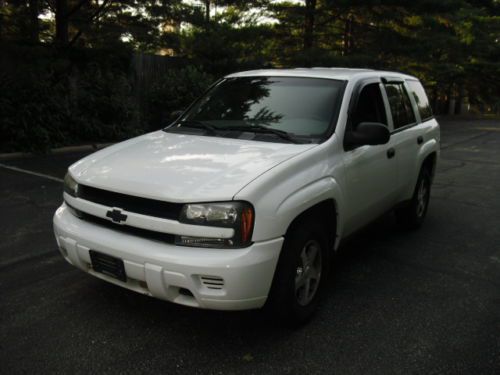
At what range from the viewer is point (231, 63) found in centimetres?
1406

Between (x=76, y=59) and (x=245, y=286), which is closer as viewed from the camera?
(x=245, y=286)

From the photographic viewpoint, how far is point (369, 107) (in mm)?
4301

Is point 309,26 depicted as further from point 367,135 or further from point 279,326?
point 279,326

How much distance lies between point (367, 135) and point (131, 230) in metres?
1.82

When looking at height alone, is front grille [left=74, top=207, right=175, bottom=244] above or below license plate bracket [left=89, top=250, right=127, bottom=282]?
above

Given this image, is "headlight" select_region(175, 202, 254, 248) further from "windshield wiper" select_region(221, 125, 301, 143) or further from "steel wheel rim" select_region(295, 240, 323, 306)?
"windshield wiper" select_region(221, 125, 301, 143)

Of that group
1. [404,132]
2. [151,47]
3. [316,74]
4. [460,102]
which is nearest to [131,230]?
[316,74]

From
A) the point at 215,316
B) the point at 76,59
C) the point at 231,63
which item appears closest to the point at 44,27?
the point at 76,59

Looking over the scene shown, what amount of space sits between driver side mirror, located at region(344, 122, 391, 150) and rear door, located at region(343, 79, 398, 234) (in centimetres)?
7

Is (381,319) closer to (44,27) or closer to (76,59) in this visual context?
(76,59)

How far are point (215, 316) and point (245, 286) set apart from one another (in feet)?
2.70

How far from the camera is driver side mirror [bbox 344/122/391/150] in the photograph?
3.60 meters

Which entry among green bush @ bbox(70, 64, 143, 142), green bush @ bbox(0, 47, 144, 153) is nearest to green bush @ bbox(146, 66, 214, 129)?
green bush @ bbox(0, 47, 144, 153)

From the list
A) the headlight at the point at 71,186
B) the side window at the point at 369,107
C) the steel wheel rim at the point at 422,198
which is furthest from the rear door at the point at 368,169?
the headlight at the point at 71,186
